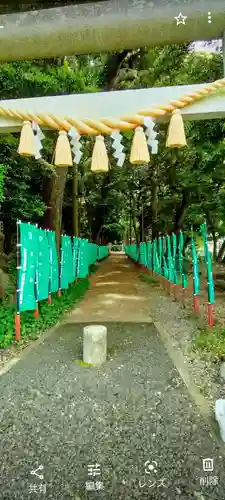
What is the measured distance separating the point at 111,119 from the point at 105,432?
2560 mm

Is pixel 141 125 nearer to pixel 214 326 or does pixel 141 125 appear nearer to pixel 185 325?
pixel 214 326

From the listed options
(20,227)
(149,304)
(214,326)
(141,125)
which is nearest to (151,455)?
(141,125)

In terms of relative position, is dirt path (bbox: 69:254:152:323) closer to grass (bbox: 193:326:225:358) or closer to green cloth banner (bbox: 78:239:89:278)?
green cloth banner (bbox: 78:239:89:278)

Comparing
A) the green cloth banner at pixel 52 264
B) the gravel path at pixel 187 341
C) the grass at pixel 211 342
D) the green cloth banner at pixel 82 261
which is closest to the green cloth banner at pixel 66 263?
the green cloth banner at pixel 52 264

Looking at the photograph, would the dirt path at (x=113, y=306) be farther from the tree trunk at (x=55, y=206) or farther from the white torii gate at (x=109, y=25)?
the white torii gate at (x=109, y=25)

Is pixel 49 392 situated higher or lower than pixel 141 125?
lower


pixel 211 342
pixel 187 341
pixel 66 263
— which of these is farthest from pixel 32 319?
pixel 211 342

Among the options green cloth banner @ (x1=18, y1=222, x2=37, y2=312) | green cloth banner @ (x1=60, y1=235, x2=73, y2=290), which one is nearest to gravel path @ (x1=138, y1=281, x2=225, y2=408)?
green cloth banner @ (x1=60, y1=235, x2=73, y2=290)

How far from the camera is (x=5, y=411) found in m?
3.60

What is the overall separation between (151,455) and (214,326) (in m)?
3.65

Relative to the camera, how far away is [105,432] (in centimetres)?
313

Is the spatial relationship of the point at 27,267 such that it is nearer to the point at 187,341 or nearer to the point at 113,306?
the point at 187,341

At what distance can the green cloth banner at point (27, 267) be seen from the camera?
5.88 metres

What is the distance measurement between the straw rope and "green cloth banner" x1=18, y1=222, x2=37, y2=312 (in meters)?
3.25
